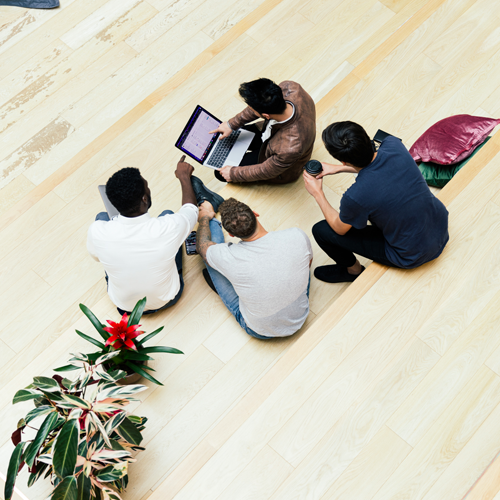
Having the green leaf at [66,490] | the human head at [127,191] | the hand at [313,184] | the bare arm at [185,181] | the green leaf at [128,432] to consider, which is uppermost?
the human head at [127,191]

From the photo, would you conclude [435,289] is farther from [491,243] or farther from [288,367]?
[288,367]

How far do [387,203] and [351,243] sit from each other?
363mm

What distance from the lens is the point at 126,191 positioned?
6.29 feet

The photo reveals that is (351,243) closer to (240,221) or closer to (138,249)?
(240,221)

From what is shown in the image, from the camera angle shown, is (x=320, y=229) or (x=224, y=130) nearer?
(x=320, y=229)

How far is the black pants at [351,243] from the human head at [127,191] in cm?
88

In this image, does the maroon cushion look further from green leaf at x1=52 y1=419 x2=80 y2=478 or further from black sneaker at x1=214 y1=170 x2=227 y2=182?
green leaf at x1=52 y1=419 x2=80 y2=478

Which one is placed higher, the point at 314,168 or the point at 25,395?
the point at 314,168

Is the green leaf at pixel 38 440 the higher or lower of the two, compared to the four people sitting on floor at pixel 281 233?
lower

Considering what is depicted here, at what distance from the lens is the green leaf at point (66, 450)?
1544 millimetres

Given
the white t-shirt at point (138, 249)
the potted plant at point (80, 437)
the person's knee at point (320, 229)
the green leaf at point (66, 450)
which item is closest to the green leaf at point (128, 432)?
the potted plant at point (80, 437)

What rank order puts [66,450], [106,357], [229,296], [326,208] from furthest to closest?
[229,296] < [326,208] < [106,357] < [66,450]

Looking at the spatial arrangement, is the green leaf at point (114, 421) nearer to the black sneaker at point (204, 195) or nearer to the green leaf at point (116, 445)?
the green leaf at point (116, 445)

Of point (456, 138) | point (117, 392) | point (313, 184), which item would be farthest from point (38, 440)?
point (456, 138)
